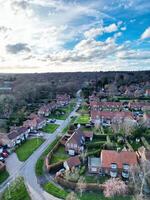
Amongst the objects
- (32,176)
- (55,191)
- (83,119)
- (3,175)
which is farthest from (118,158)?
(83,119)

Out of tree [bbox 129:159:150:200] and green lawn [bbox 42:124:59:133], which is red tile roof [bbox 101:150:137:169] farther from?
green lawn [bbox 42:124:59:133]

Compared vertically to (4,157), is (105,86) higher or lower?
higher

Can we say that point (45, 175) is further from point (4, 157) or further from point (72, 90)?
point (72, 90)

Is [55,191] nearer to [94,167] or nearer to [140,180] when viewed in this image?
[94,167]

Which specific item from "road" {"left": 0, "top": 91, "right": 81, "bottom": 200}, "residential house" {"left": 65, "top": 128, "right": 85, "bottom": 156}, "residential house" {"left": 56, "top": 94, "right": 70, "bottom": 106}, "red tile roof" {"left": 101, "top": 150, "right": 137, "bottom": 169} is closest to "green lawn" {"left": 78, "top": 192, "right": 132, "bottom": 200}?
"road" {"left": 0, "top": 91, "right": 81, "bottom": 200}

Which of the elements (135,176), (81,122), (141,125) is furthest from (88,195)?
(81,122)

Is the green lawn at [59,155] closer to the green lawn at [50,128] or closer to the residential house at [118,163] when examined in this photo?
the residential house at [118,163]
